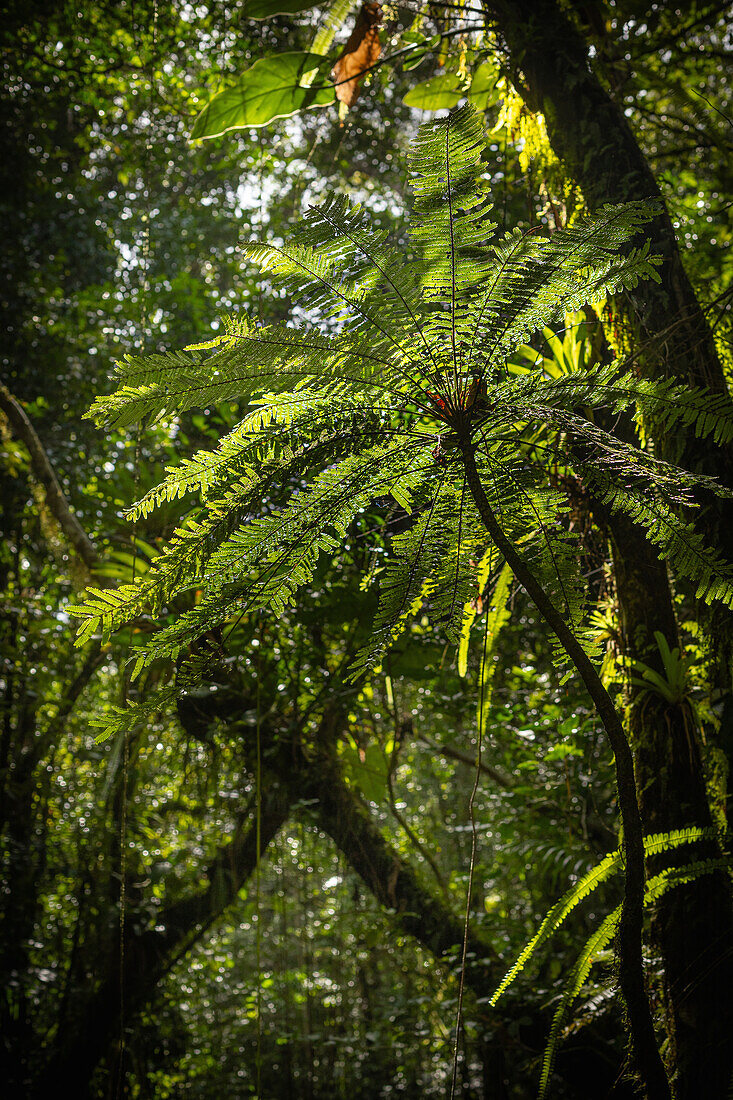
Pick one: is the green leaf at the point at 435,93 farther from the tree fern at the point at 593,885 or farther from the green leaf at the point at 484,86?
the tree fern at the point at 593,885

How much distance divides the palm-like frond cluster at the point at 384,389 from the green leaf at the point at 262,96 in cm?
73

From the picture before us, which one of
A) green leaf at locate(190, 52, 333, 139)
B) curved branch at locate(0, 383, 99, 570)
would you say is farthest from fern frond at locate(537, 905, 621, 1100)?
curved branch at locate(0, 383, 99, 570)

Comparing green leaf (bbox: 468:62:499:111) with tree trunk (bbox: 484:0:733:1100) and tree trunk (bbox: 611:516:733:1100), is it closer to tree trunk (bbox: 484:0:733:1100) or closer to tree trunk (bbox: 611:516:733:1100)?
tree trunk (bbox: 484:0:733:1100)

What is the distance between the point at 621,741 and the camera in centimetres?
84

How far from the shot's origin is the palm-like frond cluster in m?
0.84

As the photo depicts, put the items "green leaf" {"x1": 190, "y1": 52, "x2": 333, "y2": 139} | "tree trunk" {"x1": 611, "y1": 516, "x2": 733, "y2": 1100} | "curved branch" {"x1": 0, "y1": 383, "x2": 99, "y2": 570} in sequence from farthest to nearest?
"curved branch" {"x1": 0, "y1": 383, "x2": 99, "y2": 570}, "green leaf" {"x1": 190, "y1": 52, "x2": 333, "y2": 139}, "tree trunk" {"x1": 611, "y1": 516, "x2": 733, "y2": 1100}

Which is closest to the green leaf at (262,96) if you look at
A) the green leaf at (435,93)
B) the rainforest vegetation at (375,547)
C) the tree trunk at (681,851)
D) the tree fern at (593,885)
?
the rainforest vegetation at (375,547)

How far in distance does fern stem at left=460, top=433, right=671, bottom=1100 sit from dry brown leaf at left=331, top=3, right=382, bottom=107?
115 centimetres

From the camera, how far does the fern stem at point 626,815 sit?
84 cm

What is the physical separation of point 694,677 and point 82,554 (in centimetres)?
210

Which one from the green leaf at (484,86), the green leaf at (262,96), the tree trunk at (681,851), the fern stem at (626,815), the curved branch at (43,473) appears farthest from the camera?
the curved branch at (43,473)

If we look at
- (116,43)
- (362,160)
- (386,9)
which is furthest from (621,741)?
(362,160)

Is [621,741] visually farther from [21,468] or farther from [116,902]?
[21,468]

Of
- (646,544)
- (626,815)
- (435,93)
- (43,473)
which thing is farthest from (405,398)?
(43,473)
